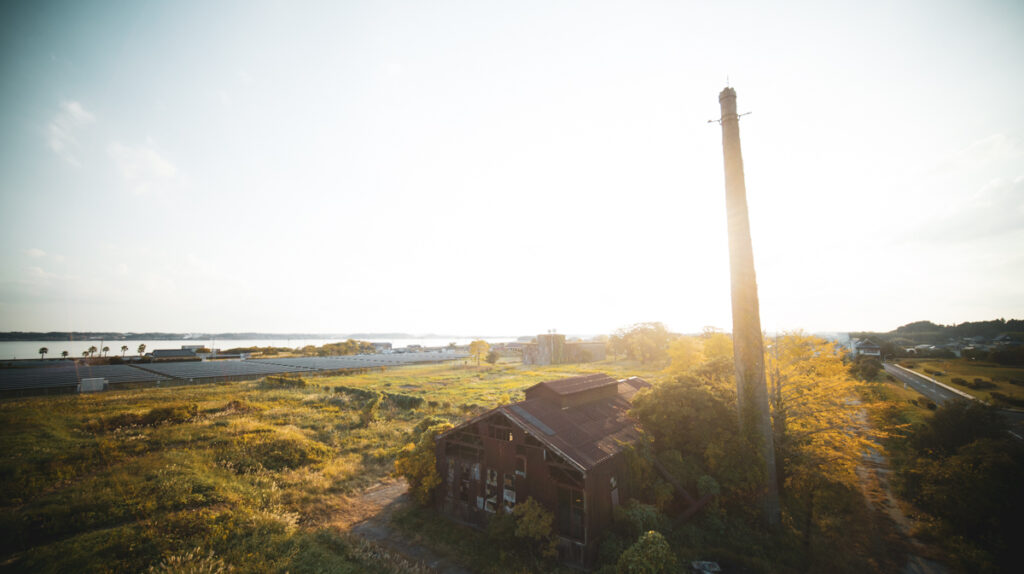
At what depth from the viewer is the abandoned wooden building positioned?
48.3 ft

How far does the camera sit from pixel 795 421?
2041 cm

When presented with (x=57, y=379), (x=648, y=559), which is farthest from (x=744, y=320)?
(x=57, y=379)

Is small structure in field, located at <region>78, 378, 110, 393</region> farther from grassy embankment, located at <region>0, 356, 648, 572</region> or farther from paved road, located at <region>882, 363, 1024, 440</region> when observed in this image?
paved road, located at <region>882, 363, 1024, 440</region>

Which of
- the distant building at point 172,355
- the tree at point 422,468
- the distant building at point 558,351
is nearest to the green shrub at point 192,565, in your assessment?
the tree at point 422,468

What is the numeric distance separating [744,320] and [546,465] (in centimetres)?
1282

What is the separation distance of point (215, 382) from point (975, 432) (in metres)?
86.1

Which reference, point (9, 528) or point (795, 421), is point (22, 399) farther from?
point (795, 421)

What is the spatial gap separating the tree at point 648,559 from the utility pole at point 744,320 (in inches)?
355

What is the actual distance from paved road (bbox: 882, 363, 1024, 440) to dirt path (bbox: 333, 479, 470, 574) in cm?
3424

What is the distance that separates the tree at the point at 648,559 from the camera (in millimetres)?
11602

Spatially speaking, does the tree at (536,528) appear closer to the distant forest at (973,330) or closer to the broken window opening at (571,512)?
the broken window opening at (571,512)

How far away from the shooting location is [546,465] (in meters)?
15.5

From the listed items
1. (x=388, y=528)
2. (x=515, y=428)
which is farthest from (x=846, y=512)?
(x=388, y=528)

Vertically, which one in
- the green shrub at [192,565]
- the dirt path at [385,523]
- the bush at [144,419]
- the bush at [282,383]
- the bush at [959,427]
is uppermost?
the bush at [959,427]
